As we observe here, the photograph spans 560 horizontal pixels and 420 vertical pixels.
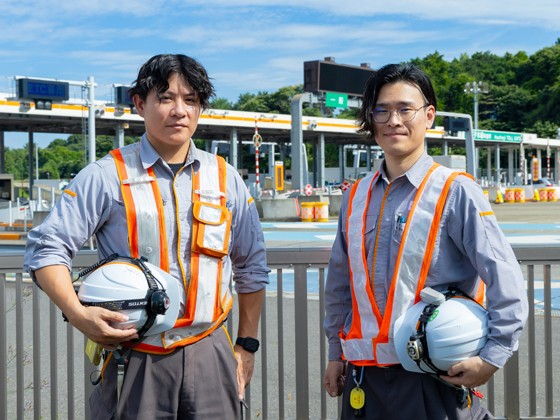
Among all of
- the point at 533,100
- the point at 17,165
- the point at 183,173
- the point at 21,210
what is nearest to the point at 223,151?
the point at 21,210

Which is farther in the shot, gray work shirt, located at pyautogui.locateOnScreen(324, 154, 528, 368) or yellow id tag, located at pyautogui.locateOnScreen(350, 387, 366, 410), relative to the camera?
yellow id tag, located at pyautogui.locateOnScreen(350, 387, 366, 410)

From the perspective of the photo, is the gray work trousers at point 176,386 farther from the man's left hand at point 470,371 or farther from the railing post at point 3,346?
the railing post at point 3,346

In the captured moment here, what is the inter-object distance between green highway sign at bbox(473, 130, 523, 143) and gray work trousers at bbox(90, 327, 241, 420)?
55.7 m

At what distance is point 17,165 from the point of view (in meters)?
155

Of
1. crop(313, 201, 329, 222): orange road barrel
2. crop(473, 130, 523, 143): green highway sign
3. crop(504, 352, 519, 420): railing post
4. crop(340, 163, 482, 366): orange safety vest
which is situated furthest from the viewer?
crop(473, 130, 523, 143): green highway sign

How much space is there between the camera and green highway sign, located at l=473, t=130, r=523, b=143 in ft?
194

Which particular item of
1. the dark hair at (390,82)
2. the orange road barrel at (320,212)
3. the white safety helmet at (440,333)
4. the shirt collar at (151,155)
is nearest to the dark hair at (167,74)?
the shirt collar at (151,155)

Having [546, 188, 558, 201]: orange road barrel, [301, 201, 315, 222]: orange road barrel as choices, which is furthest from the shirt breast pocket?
[546, 188, 558, 201]: orange road barrel

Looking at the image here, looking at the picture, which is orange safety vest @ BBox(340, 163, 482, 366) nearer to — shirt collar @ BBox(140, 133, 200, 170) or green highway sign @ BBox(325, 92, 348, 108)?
shirt collar @ BBox(140, 133, 200, 170)

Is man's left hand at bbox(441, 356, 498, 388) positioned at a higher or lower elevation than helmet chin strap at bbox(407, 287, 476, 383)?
lower

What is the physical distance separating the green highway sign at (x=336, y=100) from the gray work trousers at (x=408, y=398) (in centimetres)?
3290

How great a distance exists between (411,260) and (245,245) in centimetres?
67

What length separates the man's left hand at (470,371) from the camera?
94.0 inches

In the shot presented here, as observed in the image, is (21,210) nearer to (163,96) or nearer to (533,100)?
(163,96)
